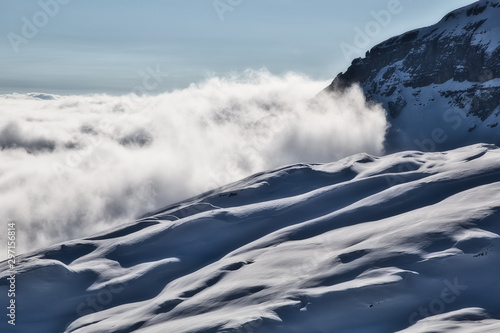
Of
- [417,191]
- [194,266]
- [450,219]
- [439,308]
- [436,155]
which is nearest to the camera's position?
[439,308]

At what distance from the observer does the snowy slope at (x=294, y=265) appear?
61.8 m

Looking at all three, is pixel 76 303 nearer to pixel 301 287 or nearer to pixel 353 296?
pixel 301 287

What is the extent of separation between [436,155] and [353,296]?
83700mm

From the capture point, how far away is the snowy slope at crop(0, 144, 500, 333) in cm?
6178

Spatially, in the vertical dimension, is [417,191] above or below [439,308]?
above

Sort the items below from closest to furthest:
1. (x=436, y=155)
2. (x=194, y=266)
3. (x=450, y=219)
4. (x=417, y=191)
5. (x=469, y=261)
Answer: (x=469, y=261) < (x=450, y=219) < (x=194, y=266) < (x=417, y=191) < (x=436, y=155)

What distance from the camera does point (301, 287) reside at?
230ft

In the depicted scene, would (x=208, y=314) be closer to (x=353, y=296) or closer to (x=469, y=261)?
(x=353, y=296)

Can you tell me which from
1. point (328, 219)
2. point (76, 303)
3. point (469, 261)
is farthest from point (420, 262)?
point (76, 303)

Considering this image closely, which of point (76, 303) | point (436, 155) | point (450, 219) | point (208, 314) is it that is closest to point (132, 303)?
point (76, 303)

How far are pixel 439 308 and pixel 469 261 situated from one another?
8170 mm

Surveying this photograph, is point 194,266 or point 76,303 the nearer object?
point 76,303

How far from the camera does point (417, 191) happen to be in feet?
325

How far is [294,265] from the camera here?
77875 millimetres
